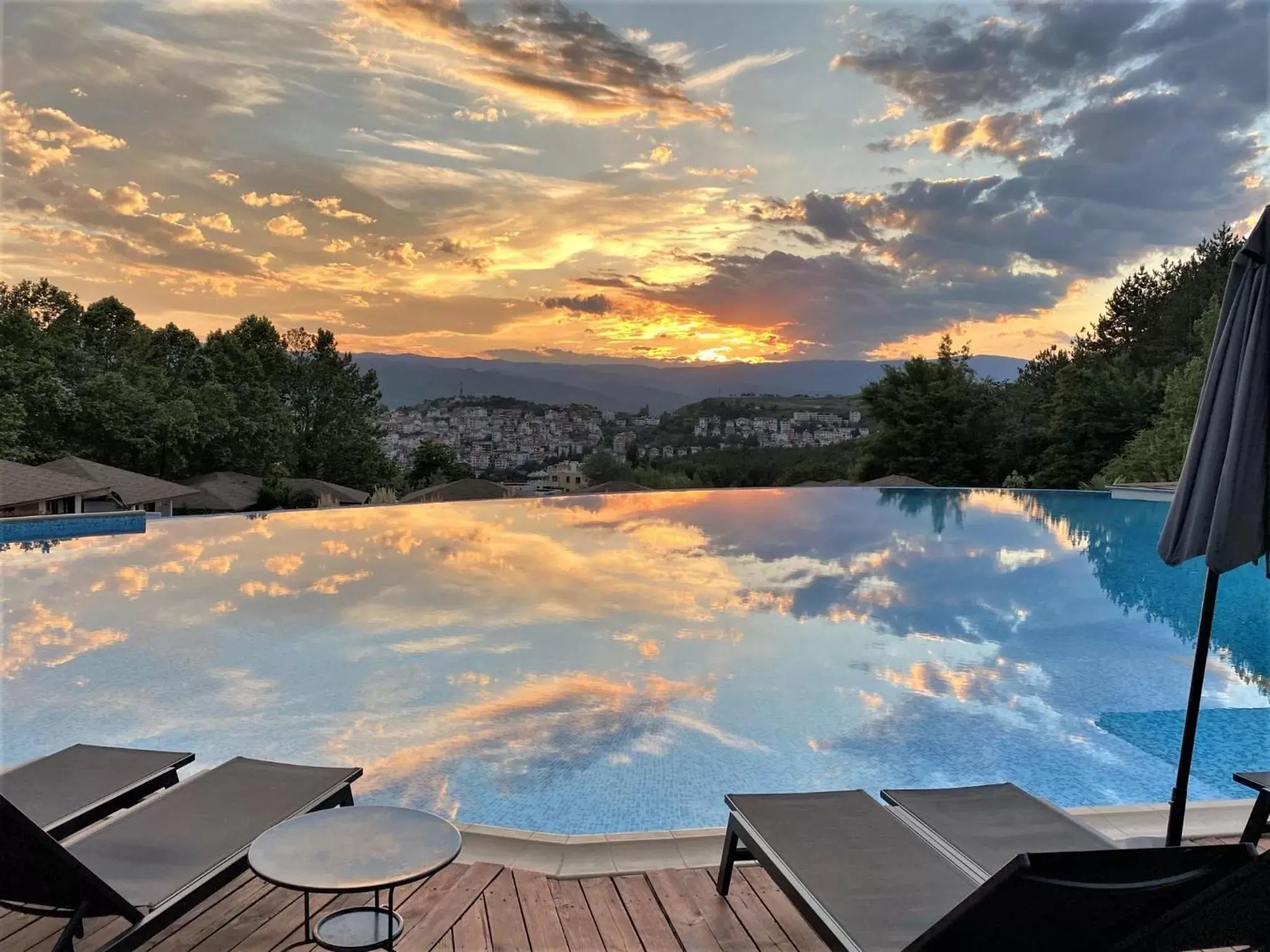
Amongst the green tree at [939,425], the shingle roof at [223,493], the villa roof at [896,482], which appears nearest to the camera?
the shingle roof at [223,493]

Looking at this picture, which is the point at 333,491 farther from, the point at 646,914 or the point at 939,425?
the point at 646,914

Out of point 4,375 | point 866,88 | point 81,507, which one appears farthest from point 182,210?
point 866,88

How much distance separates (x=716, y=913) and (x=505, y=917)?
63 cm

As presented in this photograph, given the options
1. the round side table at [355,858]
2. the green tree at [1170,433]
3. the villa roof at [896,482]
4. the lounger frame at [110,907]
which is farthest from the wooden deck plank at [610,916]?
the villa roof at [896,482]

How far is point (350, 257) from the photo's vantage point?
22359mm

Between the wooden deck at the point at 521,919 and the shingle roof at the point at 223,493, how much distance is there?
18204mm

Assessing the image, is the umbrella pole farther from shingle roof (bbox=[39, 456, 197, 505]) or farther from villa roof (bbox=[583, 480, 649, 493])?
villa roof (bbox=[583, 480, 649, 493])

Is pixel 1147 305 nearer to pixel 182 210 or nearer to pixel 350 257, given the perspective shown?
pixel 350 257

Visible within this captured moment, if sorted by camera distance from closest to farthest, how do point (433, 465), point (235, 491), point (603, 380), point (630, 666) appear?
point (630, 666) → point (235, 491) → point (433, 465) → point (603, 380)

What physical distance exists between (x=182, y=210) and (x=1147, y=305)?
85.2ft

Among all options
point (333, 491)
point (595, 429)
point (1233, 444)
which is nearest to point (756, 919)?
point (1233, 444)

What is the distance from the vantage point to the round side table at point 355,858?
204cm

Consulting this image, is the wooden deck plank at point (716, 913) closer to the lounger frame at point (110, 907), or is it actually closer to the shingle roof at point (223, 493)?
the lounger frame at point (110, 907)

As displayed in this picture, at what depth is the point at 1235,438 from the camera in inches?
94.5
